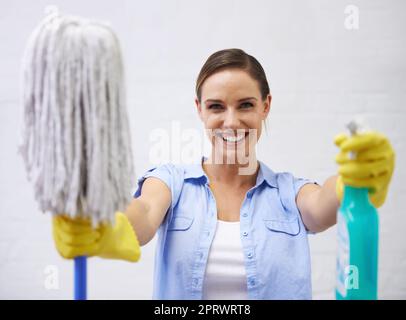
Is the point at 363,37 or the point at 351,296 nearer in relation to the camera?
the point at 351,296

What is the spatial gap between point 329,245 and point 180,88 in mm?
848

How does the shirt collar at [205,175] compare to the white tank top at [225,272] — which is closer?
the white tank top at [225,272]

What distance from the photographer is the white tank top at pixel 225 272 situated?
0.92 meters

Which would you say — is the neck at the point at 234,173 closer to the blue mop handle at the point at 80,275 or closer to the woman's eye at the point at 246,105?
the woman's eye at the point at 246,105

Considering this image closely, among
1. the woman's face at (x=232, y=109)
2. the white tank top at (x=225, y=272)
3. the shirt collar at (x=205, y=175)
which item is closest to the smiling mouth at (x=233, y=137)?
the woman's face at (x=232, y=109)

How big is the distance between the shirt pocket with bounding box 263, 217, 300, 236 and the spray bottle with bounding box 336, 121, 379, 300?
0.34 m

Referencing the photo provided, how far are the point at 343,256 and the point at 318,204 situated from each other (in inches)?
10.1

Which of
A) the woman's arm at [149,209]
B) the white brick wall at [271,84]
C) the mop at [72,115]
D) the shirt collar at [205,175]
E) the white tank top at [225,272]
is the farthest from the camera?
the white brick wall at [271,84]

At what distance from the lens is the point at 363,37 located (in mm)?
1549

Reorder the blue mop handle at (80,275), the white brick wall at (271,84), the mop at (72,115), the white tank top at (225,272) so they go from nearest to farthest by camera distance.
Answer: the mop at (72,115) → the blue mop handle at (80,275) → the white tank top at (225,272) → the white brick wall at (271,84)

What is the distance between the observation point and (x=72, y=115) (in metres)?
0.54

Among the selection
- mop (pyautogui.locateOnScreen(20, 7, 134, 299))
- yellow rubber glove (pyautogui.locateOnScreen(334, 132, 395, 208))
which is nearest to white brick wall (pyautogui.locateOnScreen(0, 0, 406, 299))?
yellow rubber glove (pyautogui.locateOnScreen(334, 132, 395, 208))
